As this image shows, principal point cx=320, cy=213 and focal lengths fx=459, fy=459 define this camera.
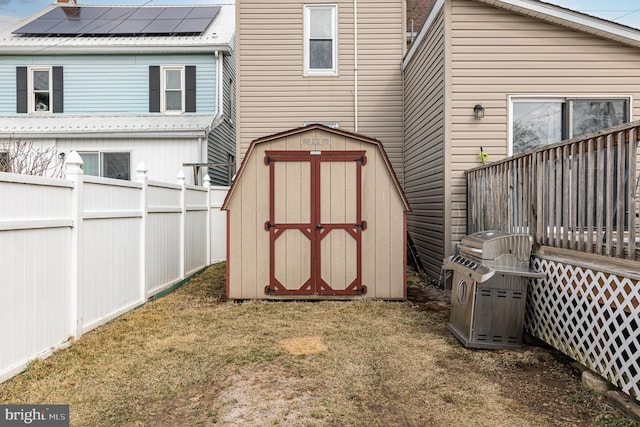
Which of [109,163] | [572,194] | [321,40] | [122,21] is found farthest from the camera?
[122,21]

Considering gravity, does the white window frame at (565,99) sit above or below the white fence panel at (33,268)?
above

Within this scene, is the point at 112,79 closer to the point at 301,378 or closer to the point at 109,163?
the point at 109,163

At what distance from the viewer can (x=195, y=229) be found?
8.54m

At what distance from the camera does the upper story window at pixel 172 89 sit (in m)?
12.9

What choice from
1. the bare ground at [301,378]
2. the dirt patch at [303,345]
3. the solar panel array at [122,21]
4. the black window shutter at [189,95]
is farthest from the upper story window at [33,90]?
the dirt patch at [303,345]

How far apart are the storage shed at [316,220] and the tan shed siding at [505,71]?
4.38 ft

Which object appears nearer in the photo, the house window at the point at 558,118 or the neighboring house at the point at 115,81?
the house window at the point at 558,118

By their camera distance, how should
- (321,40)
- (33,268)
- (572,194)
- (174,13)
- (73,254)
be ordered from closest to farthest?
1. (33,268)
2. (572,194)
3. (73,254)
4. (321,40)
5. (174,13)

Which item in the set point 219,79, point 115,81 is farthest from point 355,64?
point 115,81

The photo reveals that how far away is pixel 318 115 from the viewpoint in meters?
10.1

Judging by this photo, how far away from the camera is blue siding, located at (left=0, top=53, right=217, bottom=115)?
42.4ft

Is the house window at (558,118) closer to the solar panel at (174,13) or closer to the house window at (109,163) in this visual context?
the house window at (109,163)

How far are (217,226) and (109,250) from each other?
4932 millimetres

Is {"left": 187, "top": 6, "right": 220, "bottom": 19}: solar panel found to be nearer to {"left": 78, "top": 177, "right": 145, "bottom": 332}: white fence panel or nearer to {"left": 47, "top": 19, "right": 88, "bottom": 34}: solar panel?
{"left": 47, "top": 19, "right": 88, "bottom": 34}: solar panel
